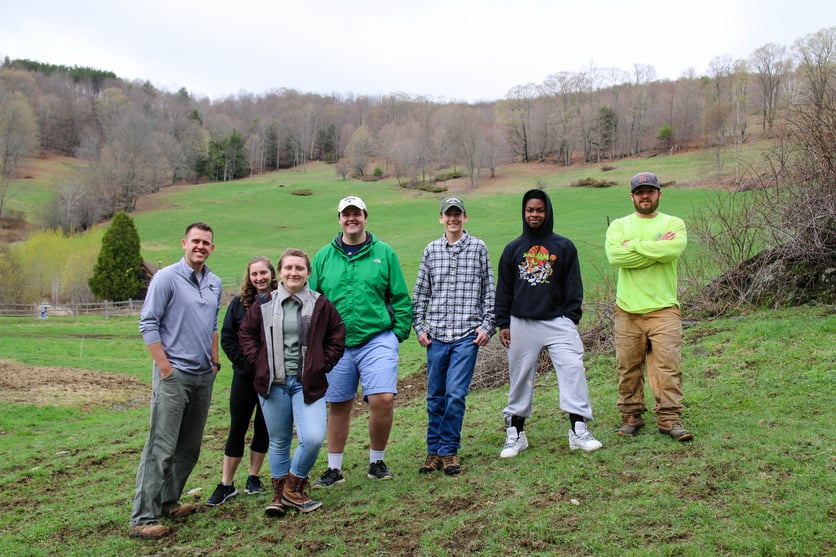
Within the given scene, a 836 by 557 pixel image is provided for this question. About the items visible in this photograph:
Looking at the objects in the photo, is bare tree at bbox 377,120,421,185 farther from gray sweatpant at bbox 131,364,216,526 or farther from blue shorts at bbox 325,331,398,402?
gray sweatpant at bbox 131,364,216,526

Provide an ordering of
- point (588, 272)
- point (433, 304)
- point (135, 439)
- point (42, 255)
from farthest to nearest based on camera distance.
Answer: point (42, 255), point (588, 272), point (135, 439), point (433, 304)

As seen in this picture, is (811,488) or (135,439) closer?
(811,488)

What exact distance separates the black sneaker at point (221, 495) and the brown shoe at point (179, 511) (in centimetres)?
20

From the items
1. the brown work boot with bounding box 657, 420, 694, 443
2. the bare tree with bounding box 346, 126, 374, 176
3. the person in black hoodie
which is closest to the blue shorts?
the person in black hoodie

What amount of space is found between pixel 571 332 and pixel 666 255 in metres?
1.09

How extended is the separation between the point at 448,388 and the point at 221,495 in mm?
2243

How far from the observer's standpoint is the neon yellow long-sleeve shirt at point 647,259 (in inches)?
215

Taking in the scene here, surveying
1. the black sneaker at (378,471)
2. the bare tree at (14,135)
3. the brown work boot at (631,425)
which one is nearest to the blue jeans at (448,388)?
the black sneaker at (378,471)

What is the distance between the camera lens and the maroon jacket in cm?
483

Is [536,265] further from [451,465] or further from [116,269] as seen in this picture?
[116,269]

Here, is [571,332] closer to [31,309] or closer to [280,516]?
[280,516]

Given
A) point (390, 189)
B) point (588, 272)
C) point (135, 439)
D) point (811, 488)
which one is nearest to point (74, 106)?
point (390, 189)

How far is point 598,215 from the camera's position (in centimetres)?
5112

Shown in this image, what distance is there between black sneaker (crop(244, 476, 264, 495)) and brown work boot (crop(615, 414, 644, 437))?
3420 mm
